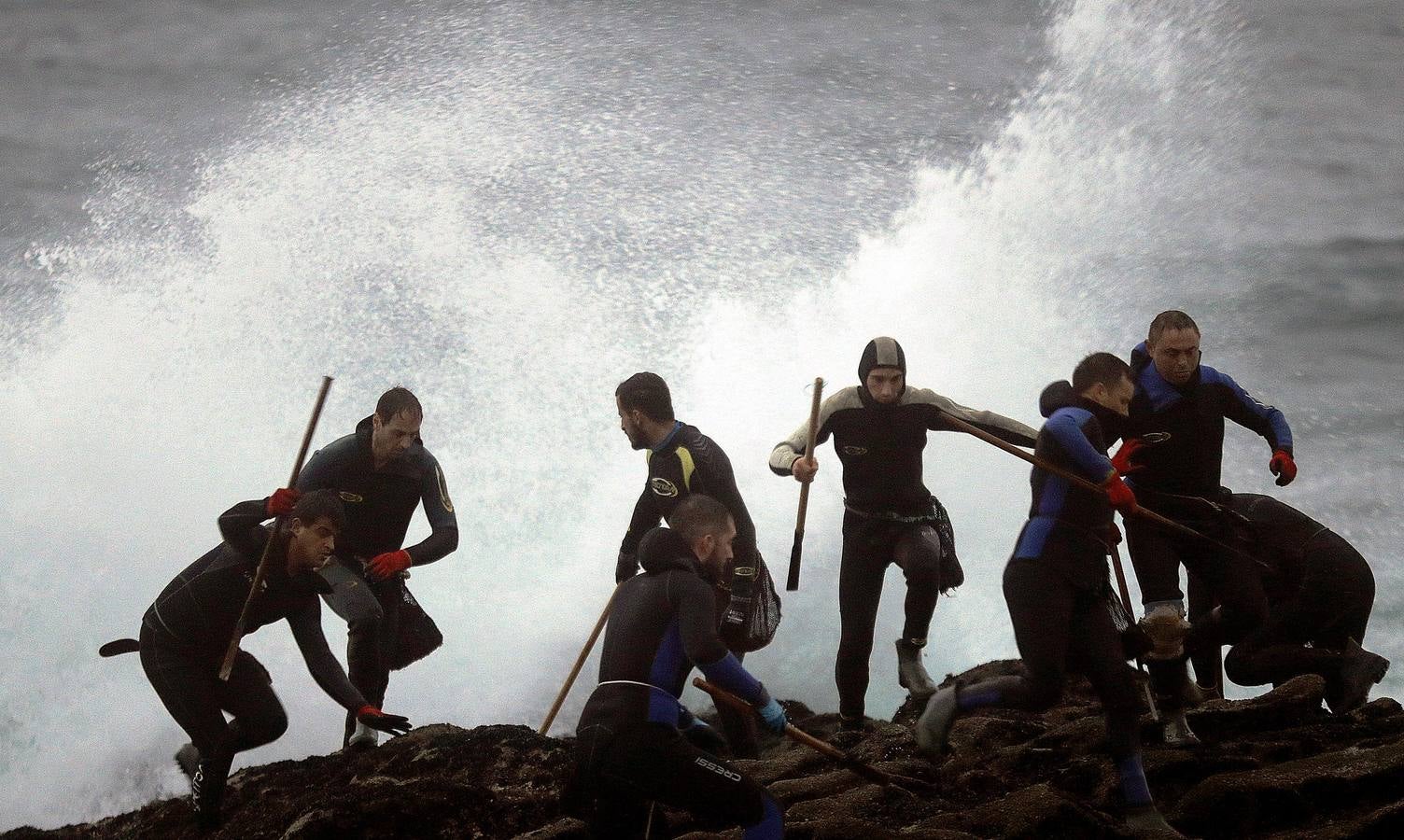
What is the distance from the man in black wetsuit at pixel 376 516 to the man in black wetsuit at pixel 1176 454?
4058 mm

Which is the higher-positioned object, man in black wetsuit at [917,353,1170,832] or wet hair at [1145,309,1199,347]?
wet hair at [1145,309,1199,347]

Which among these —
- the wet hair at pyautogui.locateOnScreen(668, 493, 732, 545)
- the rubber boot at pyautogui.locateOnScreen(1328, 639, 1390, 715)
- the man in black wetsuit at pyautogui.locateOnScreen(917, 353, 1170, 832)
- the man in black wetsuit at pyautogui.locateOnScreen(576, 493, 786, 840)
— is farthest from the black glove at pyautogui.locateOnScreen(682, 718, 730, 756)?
the rubber boot at pyautogui.locateOnScreen(1328, 639, 1390, 715)

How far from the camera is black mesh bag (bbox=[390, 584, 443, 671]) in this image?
8.31m

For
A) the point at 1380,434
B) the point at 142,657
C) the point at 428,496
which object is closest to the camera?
the point at 142,657

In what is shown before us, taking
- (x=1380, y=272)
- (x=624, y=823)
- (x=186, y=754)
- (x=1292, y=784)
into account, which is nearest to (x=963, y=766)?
(x=1292, y=784)

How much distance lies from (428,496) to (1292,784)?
5077 mm

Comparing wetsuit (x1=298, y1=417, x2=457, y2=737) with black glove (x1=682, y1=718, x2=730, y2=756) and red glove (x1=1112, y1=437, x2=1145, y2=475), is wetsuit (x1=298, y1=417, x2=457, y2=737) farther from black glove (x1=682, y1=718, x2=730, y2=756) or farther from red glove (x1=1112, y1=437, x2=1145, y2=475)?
red glove (x1=1112, y1=437, x2=1145, y2=475)

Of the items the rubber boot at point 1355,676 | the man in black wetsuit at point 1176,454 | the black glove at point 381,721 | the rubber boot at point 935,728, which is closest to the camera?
the rubber boot at point 935,728

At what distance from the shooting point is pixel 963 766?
728 centimetres

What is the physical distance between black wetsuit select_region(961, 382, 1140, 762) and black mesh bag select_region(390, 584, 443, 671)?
12.7ft

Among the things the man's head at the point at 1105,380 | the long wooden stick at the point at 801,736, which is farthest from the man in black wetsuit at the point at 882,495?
the long wooden stick at the point at 801,736

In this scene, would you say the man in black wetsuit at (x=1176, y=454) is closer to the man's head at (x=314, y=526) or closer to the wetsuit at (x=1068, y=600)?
the wetsuit at (x=1068, y=600)

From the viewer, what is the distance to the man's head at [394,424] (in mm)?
7895

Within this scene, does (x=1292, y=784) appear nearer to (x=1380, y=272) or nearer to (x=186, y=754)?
(x=186, y=754)
